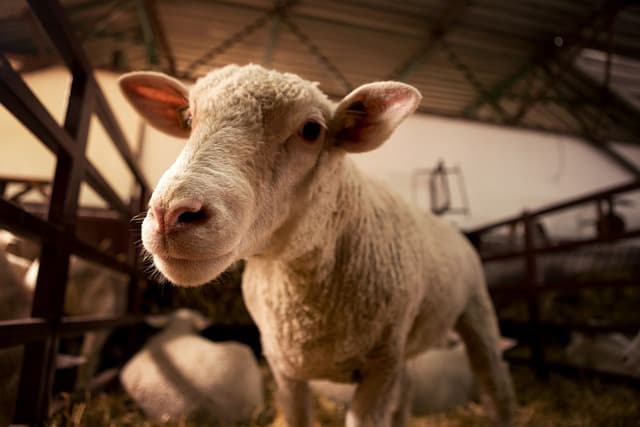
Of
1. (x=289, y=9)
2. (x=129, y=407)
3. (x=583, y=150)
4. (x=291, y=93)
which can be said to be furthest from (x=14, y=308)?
(x=583, y=150)

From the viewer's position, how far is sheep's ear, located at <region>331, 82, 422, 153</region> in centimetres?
122

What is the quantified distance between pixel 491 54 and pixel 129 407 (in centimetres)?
620

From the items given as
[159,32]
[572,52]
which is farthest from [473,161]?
[159,32]

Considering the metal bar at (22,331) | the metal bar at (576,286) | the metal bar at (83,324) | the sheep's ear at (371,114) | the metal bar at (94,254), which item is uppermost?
the sheep's ear at (371,114)

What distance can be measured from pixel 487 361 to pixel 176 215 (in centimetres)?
219

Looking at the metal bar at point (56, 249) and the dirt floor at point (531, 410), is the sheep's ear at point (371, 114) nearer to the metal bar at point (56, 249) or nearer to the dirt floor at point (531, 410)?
the metal bar at point (56, 249)

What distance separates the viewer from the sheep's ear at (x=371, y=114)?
4.00ft

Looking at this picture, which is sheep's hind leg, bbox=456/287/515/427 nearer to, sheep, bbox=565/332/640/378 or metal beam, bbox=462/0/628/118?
sheep, bbox=565/332/640/378

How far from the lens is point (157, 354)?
267 centimetres

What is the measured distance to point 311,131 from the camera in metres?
1.18

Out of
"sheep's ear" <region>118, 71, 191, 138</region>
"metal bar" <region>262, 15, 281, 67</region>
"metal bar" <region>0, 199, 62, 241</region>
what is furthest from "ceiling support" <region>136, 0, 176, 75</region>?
"metal bar" <region>0, 199, 62, 241</region>

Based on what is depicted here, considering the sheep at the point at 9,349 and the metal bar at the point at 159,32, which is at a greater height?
the metal bar at the point at 159,32

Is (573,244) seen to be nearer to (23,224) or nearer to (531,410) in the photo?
(531,410)

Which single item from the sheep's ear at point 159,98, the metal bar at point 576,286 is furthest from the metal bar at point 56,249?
the metal bar at point 576,286
